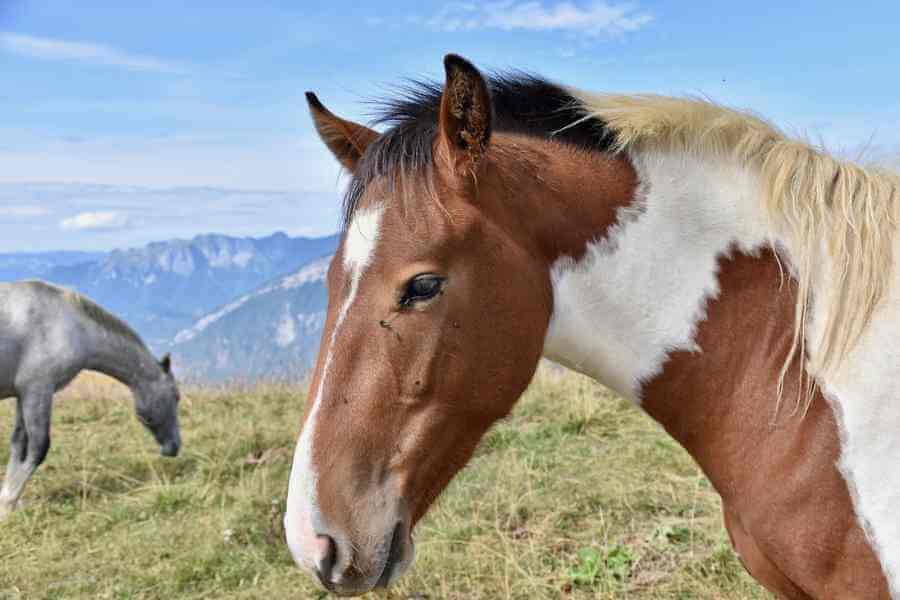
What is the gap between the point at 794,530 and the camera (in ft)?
4.77

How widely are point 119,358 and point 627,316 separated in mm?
6584

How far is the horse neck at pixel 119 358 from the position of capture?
688cm

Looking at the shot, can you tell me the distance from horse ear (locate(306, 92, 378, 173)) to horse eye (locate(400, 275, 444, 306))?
1.60 ft

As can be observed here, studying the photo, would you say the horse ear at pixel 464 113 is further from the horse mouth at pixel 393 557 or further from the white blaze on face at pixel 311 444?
the horse mouth at pixel 393 557

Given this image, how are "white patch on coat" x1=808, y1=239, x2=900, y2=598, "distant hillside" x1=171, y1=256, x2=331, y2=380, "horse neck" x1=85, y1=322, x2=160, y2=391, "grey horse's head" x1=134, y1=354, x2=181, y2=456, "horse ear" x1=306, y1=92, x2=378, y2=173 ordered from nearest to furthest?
"white patch on coat" x1=808, y1=239, x2=900, y2=598 < "horse ear" x1=306, y1=92, x2=378, y2=173 < "grey horse's head" x1=134, y1=354, x2=181, y2=456 < "horse neck" x1=85, y1=322, x2=160, y2=391 < "distant hillside" x1=171, y1=256, x2=331, y2=380

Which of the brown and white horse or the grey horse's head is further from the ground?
the brown and white horse

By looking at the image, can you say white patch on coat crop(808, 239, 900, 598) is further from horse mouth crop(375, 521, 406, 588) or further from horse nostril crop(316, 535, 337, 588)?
horse nostril crop(316, 535, 337, 588)

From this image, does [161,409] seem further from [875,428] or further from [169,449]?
[875,428]

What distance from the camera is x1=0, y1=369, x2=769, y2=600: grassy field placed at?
333 centimetres

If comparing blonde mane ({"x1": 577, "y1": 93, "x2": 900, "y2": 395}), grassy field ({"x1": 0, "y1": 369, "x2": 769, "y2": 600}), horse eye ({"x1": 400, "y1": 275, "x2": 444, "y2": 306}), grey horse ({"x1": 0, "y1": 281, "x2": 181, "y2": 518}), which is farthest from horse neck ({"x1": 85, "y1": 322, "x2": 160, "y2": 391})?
blonde mane ({"x1": 577, "y1": 93, "x2": 900, "y2": 395})

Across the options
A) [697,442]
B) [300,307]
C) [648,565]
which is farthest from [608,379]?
[300,307]

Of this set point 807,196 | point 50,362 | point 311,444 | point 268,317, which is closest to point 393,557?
point 311,444

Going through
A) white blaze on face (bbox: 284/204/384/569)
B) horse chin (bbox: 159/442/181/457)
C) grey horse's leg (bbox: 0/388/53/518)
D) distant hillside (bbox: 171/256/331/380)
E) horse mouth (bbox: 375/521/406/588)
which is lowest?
distant hillside (bbox: 171/256/331/380)

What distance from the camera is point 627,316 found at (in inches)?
63.9
